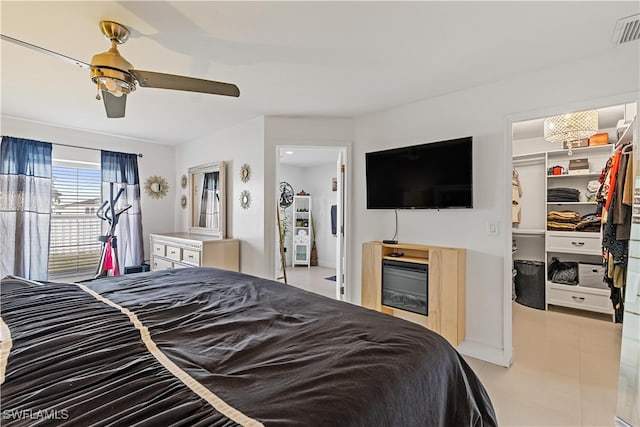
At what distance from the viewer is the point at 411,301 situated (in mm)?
2963

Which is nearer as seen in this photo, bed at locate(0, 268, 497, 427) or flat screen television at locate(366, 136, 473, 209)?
bed at locate(0, 268, 497, 427)

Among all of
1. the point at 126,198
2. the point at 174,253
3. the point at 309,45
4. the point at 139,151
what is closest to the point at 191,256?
the point at 174,253

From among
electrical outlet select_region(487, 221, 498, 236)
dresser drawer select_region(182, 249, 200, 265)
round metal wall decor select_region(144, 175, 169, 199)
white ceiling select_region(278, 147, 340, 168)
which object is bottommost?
dresser drawer select_region(182, 249, 200, 265)

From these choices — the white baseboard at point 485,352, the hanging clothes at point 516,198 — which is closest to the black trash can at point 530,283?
the hanging clothes at point 516,198

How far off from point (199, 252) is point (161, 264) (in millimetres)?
1175

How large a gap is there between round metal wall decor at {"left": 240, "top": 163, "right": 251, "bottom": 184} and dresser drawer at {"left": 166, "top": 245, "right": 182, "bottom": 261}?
125cm

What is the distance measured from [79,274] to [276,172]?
10.5ft

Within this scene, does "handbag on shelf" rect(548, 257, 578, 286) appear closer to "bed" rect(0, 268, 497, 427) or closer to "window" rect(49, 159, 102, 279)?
"bed" rect(0, 268, 497, 427)

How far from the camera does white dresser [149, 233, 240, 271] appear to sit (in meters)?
3.63

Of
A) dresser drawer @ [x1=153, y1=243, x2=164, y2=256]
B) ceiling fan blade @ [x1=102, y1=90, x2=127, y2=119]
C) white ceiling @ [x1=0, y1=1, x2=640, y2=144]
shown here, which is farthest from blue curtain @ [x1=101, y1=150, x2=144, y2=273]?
ceiling fan blade @ [x1=102, y1=90, x2=127, y2=119]

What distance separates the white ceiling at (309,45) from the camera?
1.70 metres

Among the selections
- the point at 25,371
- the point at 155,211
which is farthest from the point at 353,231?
the point at 155,211

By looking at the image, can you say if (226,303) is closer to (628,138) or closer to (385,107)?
(385,107)

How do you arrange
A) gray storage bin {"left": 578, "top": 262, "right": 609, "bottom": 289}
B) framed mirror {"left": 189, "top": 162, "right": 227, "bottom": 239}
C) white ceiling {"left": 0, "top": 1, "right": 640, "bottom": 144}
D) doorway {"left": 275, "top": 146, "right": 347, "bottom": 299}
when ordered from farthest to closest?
doorway {"left": 275, "top": 146, "right": 347, "bottom": 299} → framed mirror {"left": 189, "top": 162, "right": 227, "bottom": 239} → gray storage bin {"left": 578, "top": 262, "right": 609, "bottom": 289} → white ceiling {"left": 0, "top": 1, "right": 640, "bottom": 144}
